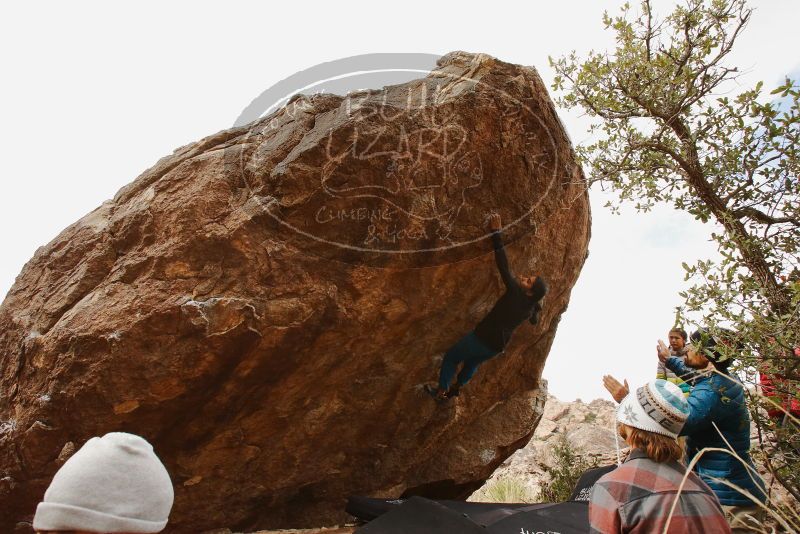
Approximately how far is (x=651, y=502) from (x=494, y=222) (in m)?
3.11

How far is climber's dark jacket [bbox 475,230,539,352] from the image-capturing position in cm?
545

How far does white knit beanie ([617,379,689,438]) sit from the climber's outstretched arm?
2645 mm

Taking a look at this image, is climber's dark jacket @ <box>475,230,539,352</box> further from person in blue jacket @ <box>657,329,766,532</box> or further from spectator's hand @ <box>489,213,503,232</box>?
person in blue jacket @ <box>657,329,766,532</box>

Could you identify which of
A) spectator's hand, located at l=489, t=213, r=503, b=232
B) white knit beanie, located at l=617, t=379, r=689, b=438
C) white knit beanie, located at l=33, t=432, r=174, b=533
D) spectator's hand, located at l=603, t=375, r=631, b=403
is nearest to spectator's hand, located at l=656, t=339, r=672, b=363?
Answer: spectator's hand, located at l=603, t=375, r=631, b=403

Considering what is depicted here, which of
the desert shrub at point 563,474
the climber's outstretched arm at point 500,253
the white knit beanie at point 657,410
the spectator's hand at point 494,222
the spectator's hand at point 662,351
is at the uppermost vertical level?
the spectator's hand at point 494,222

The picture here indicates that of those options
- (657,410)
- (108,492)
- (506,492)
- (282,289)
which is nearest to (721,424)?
(657,410)

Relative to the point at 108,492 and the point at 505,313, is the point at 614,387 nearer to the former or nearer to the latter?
the point at 505,313

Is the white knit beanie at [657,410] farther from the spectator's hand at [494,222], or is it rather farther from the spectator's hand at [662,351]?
the spectator's hand at [662,351]

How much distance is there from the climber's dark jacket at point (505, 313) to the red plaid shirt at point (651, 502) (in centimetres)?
289

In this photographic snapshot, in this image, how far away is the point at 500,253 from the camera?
535cm

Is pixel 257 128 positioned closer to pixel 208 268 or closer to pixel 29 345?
pixel 208 268

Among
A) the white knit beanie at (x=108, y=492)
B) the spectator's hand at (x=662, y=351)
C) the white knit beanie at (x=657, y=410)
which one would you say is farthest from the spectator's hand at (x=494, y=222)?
the white knit beanie at (x=108, y=492)

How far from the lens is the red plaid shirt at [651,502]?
8.06 feet

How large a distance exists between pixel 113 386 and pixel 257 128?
2.47 m
